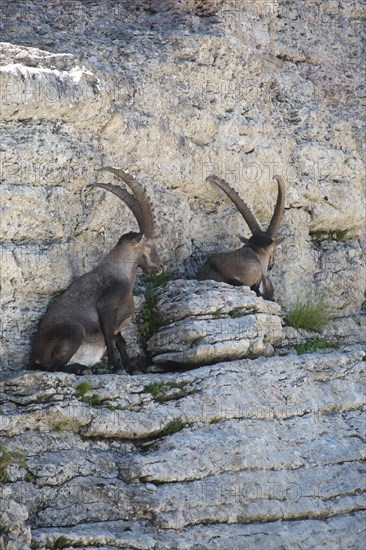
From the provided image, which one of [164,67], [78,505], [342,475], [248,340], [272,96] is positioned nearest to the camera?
[78,505]

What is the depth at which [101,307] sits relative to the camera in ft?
33.4

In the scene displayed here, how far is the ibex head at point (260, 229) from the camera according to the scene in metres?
11.8

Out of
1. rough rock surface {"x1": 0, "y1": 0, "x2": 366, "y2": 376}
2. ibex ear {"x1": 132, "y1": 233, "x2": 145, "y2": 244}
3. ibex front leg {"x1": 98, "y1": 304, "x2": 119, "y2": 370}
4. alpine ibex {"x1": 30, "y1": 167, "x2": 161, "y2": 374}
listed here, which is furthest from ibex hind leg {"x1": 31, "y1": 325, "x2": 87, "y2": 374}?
ibex ear {"x1": 132, "y1": 233, "x2": 145, "y2": 244}

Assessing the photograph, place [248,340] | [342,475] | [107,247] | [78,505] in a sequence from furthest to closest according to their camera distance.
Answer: [107,247] < [248,340] < [342,475] < [78,505]

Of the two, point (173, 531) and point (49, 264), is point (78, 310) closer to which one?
point (49, 264)

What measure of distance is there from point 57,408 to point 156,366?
184 cm

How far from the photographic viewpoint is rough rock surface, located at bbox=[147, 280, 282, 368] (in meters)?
10.1

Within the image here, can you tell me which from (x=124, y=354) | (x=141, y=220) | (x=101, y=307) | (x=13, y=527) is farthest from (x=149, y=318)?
(x=13, y=527)

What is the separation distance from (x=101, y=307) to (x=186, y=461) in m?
1.93

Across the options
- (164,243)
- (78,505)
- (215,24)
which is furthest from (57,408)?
(215,24)

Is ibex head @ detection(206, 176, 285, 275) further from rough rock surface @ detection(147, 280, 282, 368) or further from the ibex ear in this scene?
the ibex ear

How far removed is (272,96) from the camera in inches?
509

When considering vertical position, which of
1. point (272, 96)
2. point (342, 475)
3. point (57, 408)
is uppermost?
point (272, 96)

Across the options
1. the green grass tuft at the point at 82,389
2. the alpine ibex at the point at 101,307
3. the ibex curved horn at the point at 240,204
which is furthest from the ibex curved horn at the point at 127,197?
the green grass tuft at the point at 82,389
